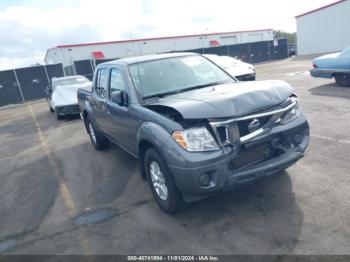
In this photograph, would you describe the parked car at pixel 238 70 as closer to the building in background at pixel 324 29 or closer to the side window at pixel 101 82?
the side window at pixel 101 82

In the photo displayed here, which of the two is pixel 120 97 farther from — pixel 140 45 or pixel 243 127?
pixel 140 45

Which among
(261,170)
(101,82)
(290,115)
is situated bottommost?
(261,170)

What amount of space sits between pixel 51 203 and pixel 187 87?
266cm

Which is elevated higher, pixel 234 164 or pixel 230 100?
pixel 230 100

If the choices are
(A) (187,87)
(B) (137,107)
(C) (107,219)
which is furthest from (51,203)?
(A) (187,87)

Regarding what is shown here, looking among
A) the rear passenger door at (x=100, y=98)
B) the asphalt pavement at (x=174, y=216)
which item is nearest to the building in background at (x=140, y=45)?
the rear passenger door at (x=100, y=98)

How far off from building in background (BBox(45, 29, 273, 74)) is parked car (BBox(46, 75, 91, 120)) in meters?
13.0

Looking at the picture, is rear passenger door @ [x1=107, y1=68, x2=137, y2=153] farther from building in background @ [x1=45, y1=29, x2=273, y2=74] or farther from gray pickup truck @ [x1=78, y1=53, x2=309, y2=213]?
building in background @ [x1=45, y1=29, x2=273, y2=74]

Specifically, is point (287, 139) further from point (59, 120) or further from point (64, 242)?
point (59, 120)

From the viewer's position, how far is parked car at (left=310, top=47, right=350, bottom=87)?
999 centimetres

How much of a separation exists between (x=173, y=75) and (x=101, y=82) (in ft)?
6.04

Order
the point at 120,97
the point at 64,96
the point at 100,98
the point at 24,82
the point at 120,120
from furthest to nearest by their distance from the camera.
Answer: the point at 24,82
the point at 64,96
the point at 100,98
the point at 120,120
the point at 120,97

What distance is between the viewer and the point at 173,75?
4.84 metres

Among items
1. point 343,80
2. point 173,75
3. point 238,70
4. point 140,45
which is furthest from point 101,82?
point 140,45
